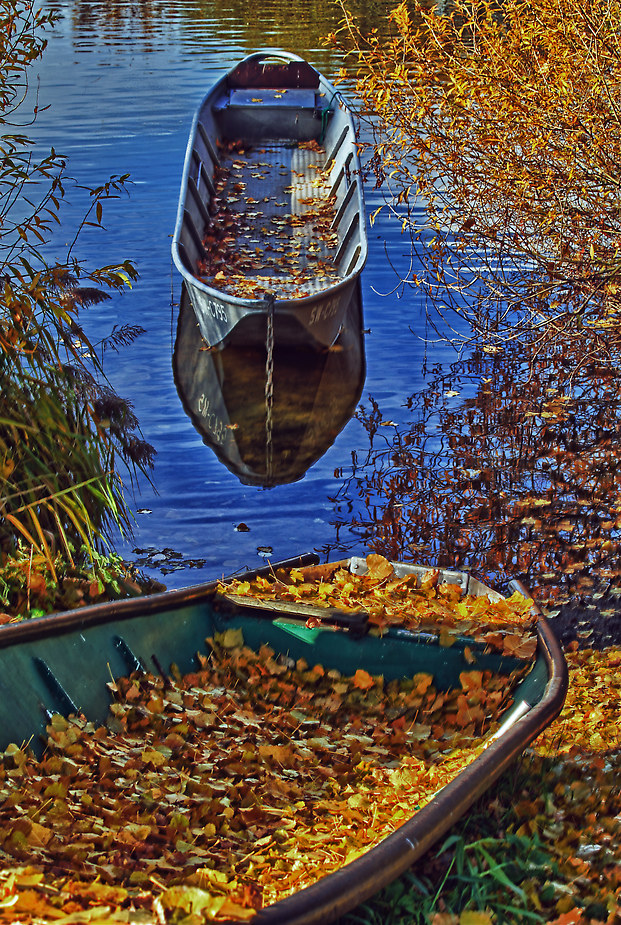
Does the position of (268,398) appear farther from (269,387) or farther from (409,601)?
(409,601)

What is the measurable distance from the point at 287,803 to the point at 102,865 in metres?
0.92

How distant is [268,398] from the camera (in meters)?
11.1

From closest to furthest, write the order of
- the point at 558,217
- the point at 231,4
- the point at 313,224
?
the point at 558,217 < the point at 313,224 < the point at 231,4

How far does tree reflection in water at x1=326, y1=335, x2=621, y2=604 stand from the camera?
783cm

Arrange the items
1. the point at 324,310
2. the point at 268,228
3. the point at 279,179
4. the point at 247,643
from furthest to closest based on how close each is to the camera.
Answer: the point at 279,179
the point at 268,228
the point at 324,310
the point at 247,643

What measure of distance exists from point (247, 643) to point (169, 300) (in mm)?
10070

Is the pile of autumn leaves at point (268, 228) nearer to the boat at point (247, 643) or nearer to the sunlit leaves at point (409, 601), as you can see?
the sunlit leaves at point (409, 601)

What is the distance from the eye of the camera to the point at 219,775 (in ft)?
13.1

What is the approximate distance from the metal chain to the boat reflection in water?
1cm

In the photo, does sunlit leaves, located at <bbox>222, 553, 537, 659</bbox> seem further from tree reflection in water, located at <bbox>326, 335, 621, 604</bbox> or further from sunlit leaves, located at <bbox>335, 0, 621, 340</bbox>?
sunlit leaves, located at <bbox>335, 0, 621, 340</bbox>

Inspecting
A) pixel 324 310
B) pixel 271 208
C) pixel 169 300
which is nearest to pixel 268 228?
pixel 271 208

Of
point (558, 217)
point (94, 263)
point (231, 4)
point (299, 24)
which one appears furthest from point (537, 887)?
point (231, 4)

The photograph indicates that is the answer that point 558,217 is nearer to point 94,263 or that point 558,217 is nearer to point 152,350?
point 152,350

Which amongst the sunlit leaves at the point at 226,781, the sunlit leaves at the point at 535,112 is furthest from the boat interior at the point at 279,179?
the sunlit leaves at the point at 226,781
